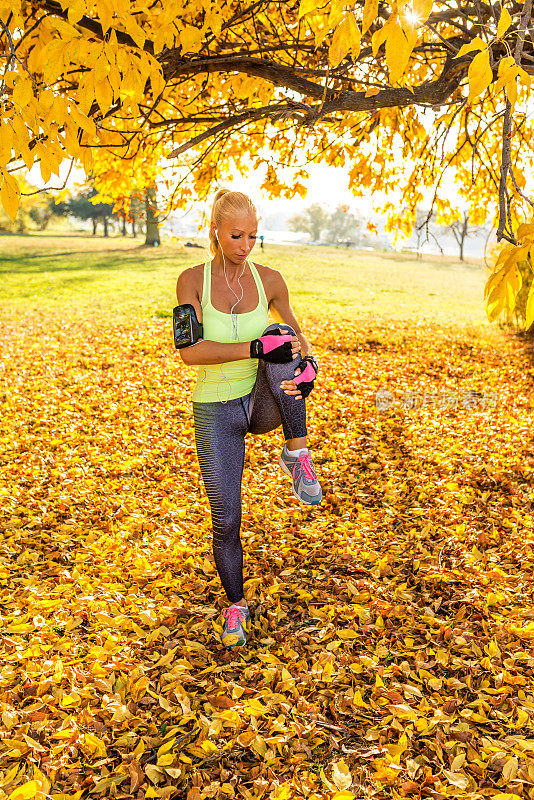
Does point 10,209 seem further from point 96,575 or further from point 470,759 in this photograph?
point 470,759

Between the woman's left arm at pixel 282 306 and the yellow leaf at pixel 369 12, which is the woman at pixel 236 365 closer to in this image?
the woman's left arm at pixel 282 306

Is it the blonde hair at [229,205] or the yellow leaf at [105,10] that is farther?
the blonde hair at [229,205]

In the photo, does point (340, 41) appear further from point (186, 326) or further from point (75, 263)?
point (75, 263)

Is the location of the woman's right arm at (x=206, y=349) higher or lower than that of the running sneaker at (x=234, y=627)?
higher

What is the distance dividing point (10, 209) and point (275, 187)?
4.98m

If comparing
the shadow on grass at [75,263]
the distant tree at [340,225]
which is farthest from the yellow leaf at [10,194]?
the distant tree at [340,225]

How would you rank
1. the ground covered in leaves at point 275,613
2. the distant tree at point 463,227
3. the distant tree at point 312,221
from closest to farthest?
the ground covered in leaves at point 275,613 → the distant tree at point 463,227 → the distant tree at point 312,221

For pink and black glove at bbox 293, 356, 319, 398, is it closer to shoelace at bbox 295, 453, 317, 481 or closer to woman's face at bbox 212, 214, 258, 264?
shoelace at bbox 295, 453, 317, 481

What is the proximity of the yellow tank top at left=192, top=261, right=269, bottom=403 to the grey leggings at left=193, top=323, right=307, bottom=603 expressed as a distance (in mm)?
45

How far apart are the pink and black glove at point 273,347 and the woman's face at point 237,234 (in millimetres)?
423

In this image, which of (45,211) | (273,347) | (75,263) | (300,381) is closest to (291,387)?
(300,381)

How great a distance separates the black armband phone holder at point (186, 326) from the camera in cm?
260

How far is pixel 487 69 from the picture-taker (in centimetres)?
190

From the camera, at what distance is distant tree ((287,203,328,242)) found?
90562 millimetres
